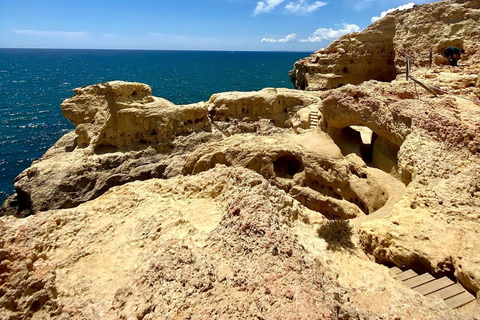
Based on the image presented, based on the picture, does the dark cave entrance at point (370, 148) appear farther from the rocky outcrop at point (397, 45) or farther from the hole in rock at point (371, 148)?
the rocky outcrop at point (397, 45)

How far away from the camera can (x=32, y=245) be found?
6.11 metres

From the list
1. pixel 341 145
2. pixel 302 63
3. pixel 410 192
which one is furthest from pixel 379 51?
pixel 410 192

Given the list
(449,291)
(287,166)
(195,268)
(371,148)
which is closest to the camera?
(195,268)

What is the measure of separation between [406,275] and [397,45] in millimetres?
26719

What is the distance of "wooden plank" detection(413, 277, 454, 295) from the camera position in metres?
5.89

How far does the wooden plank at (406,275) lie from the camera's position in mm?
6357

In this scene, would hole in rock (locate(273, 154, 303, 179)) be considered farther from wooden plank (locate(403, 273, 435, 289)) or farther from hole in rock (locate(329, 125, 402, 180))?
wooden plank (locate(403, 273, 435, 289))

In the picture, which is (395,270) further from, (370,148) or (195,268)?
(370,148)

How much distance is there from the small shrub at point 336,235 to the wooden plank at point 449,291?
193cm

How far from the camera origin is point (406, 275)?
6.47 metres

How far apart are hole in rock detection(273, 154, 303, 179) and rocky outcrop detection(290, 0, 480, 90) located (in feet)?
42.9

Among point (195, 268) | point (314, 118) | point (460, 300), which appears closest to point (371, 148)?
point (314, 118)

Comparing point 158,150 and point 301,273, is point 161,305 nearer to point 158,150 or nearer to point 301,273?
point 301,273

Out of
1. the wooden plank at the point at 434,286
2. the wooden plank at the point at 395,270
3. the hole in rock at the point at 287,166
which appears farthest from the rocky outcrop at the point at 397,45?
the wooden plank at the point at 434,286
